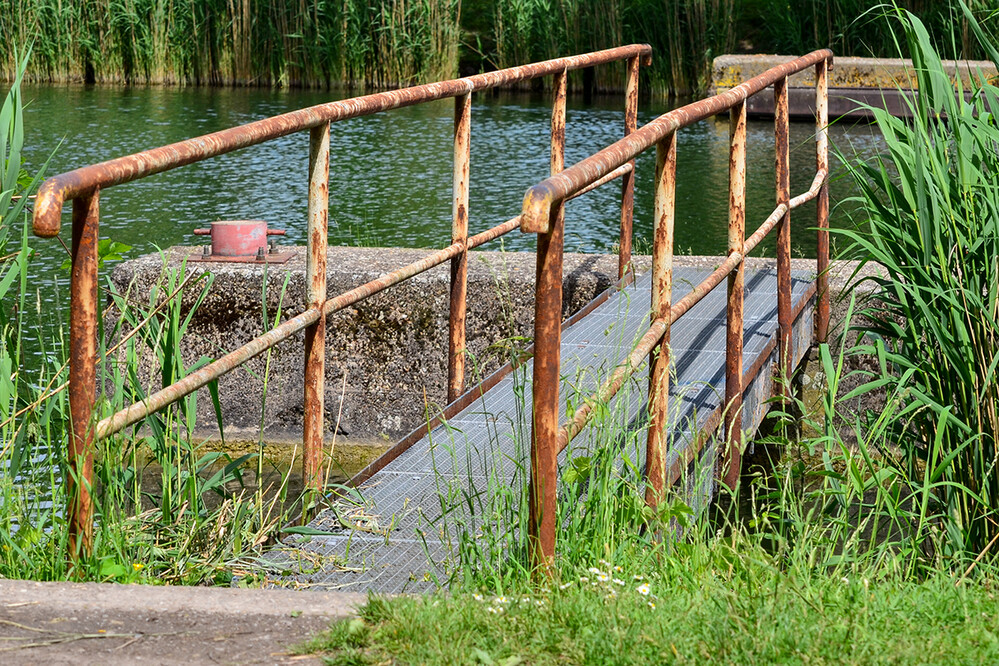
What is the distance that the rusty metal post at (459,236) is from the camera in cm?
400

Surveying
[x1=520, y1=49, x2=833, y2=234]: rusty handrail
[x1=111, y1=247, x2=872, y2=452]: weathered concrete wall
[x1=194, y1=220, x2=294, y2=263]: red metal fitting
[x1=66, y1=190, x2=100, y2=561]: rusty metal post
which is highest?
[x1=520, y1=49, x2=833, y2=234]: rusty handrail

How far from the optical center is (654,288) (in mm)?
3072

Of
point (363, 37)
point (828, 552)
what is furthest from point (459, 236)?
point (363, 37)

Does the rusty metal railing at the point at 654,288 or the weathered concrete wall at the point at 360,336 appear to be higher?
the rusty metal railing at the point at 654,288

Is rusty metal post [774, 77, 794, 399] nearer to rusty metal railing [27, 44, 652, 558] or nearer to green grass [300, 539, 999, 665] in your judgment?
rusty metal railing [27, 44, 652, 558]

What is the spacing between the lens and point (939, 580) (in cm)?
272

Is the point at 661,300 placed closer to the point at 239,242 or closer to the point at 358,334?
the point at 358,334

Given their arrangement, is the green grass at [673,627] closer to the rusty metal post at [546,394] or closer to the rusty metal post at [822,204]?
the rusty metal post at [546,394]

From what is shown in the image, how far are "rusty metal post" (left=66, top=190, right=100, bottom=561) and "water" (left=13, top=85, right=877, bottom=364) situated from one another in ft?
13.4

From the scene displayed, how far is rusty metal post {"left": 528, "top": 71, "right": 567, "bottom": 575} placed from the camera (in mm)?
2391

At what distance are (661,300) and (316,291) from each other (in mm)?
783

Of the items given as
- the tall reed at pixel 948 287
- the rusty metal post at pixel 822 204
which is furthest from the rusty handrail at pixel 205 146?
the rusty metal post at pixel 822 204

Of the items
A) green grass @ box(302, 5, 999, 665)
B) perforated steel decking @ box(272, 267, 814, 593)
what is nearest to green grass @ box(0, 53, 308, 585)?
perforated steel decking @ box(272, 267, 814, 593)

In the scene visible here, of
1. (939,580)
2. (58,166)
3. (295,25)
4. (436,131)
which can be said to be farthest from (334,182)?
(939,580)
